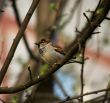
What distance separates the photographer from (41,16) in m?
5.23

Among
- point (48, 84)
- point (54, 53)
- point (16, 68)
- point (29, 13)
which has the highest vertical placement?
point (29, 13)

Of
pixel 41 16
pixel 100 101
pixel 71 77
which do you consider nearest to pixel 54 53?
pixel 100 101

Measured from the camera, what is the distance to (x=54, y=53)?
292 centimetres

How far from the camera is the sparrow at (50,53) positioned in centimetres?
285

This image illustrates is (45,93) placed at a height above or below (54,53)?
below

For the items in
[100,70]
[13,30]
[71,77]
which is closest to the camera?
[71,77]

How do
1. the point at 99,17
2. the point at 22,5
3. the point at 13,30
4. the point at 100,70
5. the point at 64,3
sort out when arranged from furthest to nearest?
the point at 100,70 → the point at 13,30 → the point at 22,5 → the point at 64,3 → the point at 99,17

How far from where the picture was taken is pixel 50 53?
115 inches

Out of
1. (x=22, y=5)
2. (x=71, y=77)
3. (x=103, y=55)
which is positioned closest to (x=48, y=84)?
(x=71, y=77)

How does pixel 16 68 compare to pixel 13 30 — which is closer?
pixel 16 68

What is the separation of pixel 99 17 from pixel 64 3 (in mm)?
→ 2761

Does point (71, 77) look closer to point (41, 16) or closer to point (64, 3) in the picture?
point (41, 16)

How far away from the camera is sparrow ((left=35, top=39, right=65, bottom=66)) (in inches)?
112

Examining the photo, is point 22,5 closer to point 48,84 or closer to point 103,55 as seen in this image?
point 48,84
